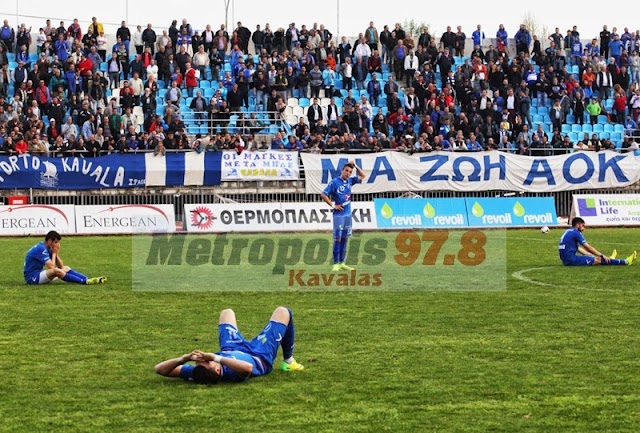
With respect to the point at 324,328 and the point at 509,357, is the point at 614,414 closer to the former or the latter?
the point at 509,357

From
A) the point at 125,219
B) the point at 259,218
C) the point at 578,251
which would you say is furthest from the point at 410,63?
the point at 578,251

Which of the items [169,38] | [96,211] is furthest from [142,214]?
[169,38]

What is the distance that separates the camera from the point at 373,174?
123 ft

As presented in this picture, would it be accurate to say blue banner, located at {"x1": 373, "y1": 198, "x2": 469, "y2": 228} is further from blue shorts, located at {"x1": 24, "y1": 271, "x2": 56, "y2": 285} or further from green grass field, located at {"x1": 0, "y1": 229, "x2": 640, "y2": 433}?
blue shorts, located at {"x1": 24, "y1": 271, "x2": 56, "y2": 285}

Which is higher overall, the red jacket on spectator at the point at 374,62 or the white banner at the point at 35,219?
the red jacket on spectator at the point at 374,62

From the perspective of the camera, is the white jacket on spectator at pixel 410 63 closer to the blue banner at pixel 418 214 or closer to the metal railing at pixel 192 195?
the metal railing at pixel 192 195

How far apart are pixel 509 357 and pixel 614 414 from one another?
271 cm

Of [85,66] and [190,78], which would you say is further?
[190,78]

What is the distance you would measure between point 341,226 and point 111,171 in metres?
16.2

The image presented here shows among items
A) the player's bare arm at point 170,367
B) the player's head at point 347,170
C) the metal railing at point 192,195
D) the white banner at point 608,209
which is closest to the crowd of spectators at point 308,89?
the metal railing at point 192,195

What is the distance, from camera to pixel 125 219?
34156 millimetres

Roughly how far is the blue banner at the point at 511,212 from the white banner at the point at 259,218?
3641 millimetres

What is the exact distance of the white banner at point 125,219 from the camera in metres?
34.0

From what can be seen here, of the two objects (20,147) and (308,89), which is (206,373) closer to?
(20,147)
